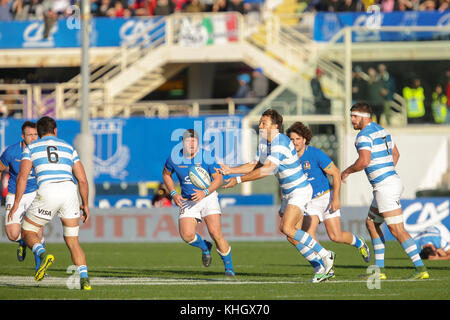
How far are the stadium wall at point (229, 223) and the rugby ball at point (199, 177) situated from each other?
32.9ft

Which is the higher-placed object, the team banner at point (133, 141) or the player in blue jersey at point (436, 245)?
the team banner at point (133, 141)

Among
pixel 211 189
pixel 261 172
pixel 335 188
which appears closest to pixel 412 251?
pixel 335 188

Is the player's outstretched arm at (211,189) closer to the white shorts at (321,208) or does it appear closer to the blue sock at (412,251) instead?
the white shorts at (321,208)

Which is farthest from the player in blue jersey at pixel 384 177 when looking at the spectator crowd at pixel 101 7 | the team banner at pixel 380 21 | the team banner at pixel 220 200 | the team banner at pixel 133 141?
the spectator crowd at pixel 101 7

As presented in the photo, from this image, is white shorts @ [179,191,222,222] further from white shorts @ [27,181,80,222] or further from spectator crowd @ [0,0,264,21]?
spectator crowd @ [0,0,264,21]

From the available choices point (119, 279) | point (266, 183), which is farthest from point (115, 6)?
point (119, 279)

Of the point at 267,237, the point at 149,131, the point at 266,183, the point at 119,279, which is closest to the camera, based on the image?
the point at 119,279

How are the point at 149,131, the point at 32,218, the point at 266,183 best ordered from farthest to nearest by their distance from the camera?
1. the point at 149,131
2. the point at 266,183
3. the point at 32,218

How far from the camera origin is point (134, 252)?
20297 millimetres

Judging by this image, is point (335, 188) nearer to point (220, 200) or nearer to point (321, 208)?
point (321, 208)

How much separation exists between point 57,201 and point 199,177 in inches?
102

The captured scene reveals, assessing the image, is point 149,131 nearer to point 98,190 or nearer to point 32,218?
point 98,190

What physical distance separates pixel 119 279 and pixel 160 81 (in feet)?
73.9

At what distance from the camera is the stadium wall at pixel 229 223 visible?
23.5m
